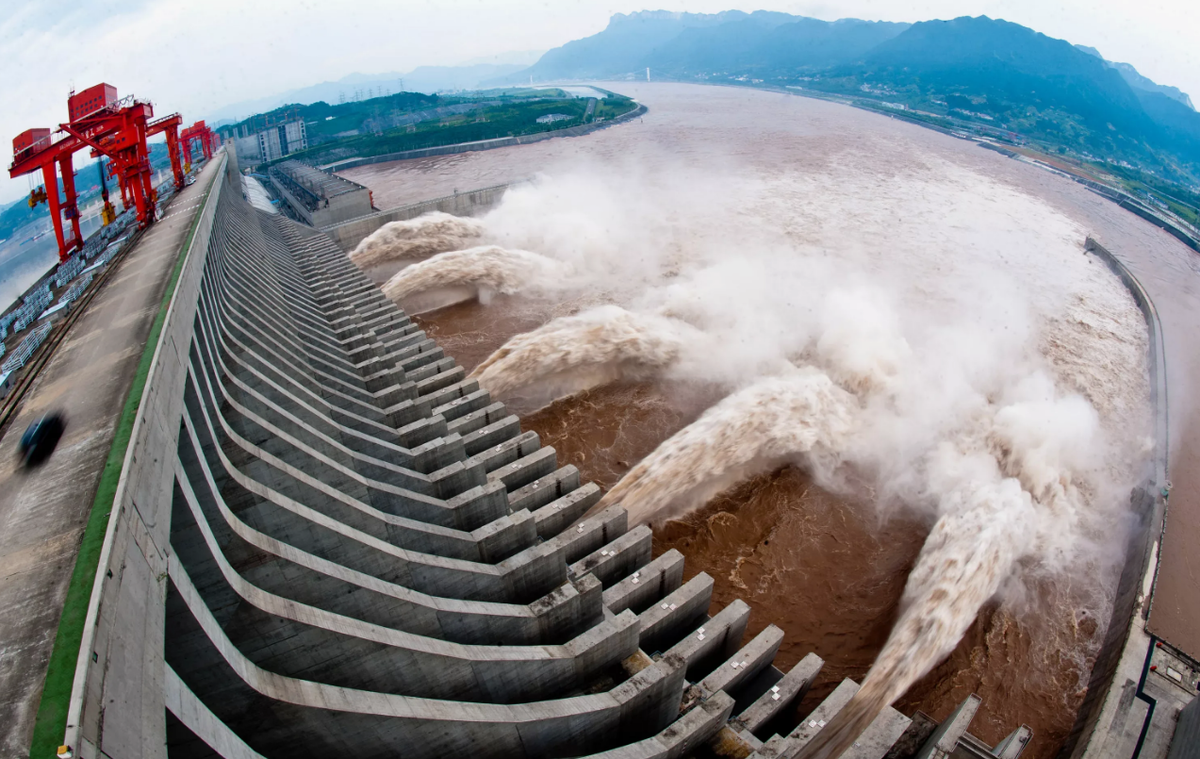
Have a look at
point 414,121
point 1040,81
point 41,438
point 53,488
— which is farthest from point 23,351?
point 1040,81

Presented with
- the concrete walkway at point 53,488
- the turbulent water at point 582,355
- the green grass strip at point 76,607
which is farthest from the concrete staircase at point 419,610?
the turbulent water at point 582,355

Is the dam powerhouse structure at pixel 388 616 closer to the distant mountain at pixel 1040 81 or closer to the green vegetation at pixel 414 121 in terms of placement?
the green vegetation at pixel 414 121

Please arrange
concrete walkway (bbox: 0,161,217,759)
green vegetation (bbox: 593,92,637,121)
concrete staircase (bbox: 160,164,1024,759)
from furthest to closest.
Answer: green vegetation (bbox: 593,92,637,121) → concrete staircase (bbox: 160,164,1024,759) → concrete walkway (bbox: 0,161,217,759)

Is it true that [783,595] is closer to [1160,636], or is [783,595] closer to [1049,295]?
[1160,636]

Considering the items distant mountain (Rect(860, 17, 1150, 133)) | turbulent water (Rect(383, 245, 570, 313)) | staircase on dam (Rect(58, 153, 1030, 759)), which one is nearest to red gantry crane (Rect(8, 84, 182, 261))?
turbulent water (Rect(383, 245, 570, 313))

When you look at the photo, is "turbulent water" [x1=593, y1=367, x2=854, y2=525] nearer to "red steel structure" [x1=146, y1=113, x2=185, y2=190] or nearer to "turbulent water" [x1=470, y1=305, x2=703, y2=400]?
"turbulent water" [x1=470, y1=305, x2=703, y2=400]

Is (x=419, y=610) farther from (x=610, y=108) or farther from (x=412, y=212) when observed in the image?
(x=610, y=108)
